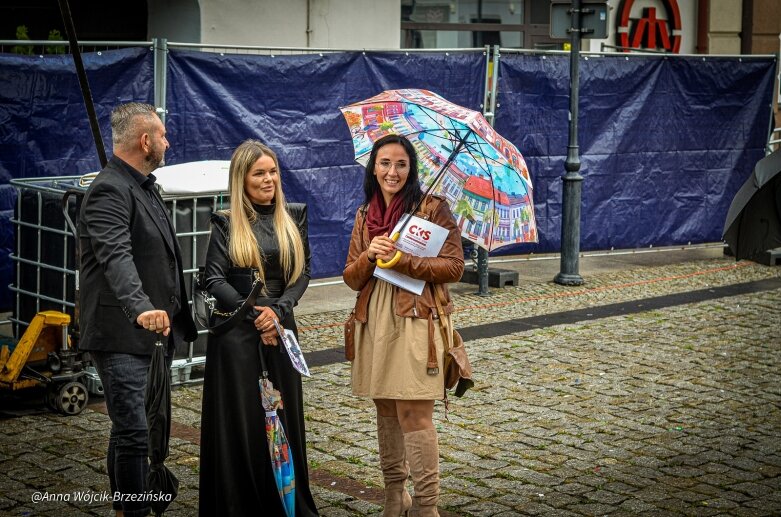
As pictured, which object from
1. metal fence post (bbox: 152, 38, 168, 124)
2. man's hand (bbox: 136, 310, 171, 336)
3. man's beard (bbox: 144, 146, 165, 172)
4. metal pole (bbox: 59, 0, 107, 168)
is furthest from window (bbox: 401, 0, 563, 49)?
man's hand (bbox: 136, 310, 171, 336)

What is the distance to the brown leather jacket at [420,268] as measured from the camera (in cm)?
534

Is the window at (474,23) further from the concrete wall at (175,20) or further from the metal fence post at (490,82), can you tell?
the metal fence post at (490,82)

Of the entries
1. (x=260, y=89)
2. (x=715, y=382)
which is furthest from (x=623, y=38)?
(x=715, y=382)

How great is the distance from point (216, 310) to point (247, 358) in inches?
11.2

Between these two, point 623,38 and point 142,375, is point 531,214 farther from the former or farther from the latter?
point 623,38

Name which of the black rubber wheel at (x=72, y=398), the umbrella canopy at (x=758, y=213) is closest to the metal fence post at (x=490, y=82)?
the black rubber wheel at (x=72, y=398)

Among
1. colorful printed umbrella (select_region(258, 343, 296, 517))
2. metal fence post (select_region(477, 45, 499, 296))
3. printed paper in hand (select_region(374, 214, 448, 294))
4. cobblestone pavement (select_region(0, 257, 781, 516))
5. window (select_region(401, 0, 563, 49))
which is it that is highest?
window (select_region(401, 0, 563, 49))

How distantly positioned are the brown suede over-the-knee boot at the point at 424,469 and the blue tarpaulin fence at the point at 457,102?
477 cm

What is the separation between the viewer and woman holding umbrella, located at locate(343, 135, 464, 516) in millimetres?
5285

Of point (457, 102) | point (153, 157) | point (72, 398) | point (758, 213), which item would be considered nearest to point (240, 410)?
point (153, 157)

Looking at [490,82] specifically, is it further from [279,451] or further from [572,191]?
[279,451]

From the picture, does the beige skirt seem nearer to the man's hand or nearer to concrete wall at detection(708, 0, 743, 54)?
the man's hand

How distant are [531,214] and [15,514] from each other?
309cm

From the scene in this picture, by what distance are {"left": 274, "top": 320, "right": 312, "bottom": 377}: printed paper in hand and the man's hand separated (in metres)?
0.59
